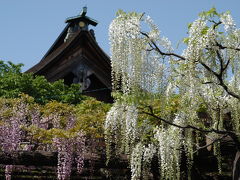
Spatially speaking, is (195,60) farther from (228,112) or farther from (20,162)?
(20,162)

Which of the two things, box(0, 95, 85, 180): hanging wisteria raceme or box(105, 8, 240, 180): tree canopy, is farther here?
box(0, 95, 85, 180): hanging wisteria raceme

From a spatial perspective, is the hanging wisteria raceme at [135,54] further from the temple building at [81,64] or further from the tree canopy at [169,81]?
the temple building at [81,64]

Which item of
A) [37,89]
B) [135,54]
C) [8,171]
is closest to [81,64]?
[37,89]

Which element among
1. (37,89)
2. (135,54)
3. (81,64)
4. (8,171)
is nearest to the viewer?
(135,54)

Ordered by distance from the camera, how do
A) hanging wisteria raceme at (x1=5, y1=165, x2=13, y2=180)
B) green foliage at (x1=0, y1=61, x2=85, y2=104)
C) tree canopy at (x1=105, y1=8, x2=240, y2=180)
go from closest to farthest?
tree canopy at (x1=105, y1=8, x2=240, y2=180), hanging wisteria raceme at (x1=5, y1=165, x2=13, y2=180), green foliage at (x1=0, y1=61, x2=85, y2=104)

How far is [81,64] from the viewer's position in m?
12.6

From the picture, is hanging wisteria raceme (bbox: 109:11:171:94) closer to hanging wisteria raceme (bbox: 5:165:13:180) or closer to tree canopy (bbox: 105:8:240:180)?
tree canopy (bbox: 105:8:240:180)

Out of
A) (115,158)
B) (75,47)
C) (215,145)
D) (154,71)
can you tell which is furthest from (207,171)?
(75,47)

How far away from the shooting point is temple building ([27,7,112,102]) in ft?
39.7

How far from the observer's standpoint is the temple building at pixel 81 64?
1210cm

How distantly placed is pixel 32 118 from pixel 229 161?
13.2 feet

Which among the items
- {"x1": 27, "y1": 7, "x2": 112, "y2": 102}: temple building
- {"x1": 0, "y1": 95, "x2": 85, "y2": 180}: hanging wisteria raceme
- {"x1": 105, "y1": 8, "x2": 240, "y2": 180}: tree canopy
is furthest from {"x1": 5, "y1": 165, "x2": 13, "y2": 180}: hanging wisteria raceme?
{"x1": 27, "y1": 7, "x2": 112, "y2": 102}: temple building

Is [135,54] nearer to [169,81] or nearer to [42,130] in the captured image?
[169,81]

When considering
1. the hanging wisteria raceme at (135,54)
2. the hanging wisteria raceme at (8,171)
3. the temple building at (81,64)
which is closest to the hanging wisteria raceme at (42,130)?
the hanging wisteria raceme at (8,171)
